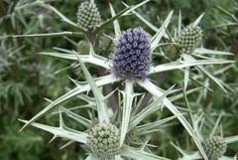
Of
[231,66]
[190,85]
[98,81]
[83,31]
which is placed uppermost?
[83,31]

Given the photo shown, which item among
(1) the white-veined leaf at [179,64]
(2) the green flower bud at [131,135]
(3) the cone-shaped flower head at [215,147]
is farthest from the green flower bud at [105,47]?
(3) the cone-shaped flower head at [215,147]

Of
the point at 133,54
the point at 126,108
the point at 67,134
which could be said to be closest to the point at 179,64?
the point at 133,54

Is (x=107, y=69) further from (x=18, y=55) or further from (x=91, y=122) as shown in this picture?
(x=18, y=55)

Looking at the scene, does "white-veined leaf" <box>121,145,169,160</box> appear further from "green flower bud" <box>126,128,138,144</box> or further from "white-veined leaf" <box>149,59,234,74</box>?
"white-veined leaf" <box>149,59,234,74</box>

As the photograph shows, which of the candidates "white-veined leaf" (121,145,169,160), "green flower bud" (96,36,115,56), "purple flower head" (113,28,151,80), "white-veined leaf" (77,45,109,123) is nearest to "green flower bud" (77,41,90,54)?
"green flower bud" (96,36,115,56)

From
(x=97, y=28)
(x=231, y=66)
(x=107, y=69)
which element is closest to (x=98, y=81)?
(x=107, y=69)

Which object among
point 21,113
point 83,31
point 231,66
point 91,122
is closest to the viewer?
point 91,122

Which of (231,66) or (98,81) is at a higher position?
(98,81)
